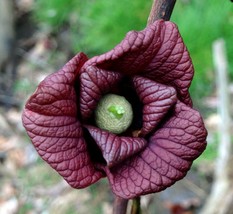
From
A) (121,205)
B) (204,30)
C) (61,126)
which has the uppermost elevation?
(61,126)

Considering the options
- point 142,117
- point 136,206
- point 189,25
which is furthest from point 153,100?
point 189,25

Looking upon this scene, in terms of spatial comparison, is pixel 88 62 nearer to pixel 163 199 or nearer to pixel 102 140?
pixel 102 140

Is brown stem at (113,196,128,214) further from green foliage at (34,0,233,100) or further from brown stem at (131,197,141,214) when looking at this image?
green foliage at (34,0,233,100)

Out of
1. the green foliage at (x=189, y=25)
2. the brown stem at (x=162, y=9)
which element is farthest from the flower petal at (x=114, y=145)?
the green foliage at (x=189, y=25)

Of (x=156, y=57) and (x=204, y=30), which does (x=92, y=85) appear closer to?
(x=156, y=57)

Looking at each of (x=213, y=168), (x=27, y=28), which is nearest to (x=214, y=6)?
(x=213, y=168)

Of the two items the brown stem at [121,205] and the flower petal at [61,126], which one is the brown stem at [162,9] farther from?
the brown stem at [121,205]
